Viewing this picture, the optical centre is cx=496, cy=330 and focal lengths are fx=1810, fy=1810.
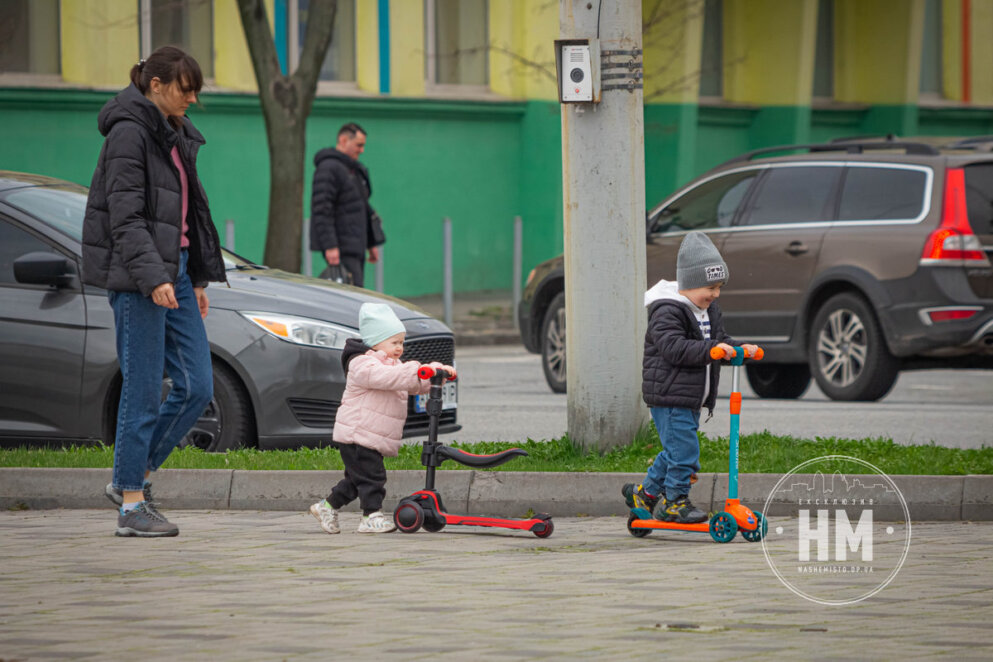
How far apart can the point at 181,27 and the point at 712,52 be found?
956cm

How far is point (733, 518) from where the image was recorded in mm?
7066

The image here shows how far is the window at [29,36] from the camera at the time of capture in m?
20.9

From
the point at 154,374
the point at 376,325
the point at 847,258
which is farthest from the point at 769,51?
the point at 154,374

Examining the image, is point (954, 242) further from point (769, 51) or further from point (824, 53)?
point (824, 53)

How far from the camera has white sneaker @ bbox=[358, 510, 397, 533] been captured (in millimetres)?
7527

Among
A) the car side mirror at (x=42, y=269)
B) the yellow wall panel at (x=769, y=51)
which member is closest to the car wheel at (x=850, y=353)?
the car side mirror at (x=42, y=269)

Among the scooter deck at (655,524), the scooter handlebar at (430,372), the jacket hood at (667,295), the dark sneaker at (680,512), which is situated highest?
the jacket hood at (667,295)

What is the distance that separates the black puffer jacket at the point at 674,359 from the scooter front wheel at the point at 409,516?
1.05 metres

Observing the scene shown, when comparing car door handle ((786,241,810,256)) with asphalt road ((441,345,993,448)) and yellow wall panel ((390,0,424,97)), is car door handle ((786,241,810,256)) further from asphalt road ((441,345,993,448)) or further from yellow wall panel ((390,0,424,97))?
yellow wall panel ((390,0,424,97))

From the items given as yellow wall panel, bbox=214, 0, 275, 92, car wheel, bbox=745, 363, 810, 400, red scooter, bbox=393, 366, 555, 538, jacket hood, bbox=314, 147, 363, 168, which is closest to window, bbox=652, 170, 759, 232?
car wheel, bbox=745, 363, 810, 400

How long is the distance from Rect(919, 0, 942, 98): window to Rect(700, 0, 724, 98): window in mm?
4437

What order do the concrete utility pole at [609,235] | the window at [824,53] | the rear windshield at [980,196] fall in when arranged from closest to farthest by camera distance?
the concrete utility pole at [609,235]
the rear windshield at [980,196]
the window at [824,53]

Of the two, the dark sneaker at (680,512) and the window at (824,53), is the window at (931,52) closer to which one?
the window at (824,53)

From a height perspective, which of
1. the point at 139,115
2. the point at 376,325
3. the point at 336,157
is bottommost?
the point at 376,325
